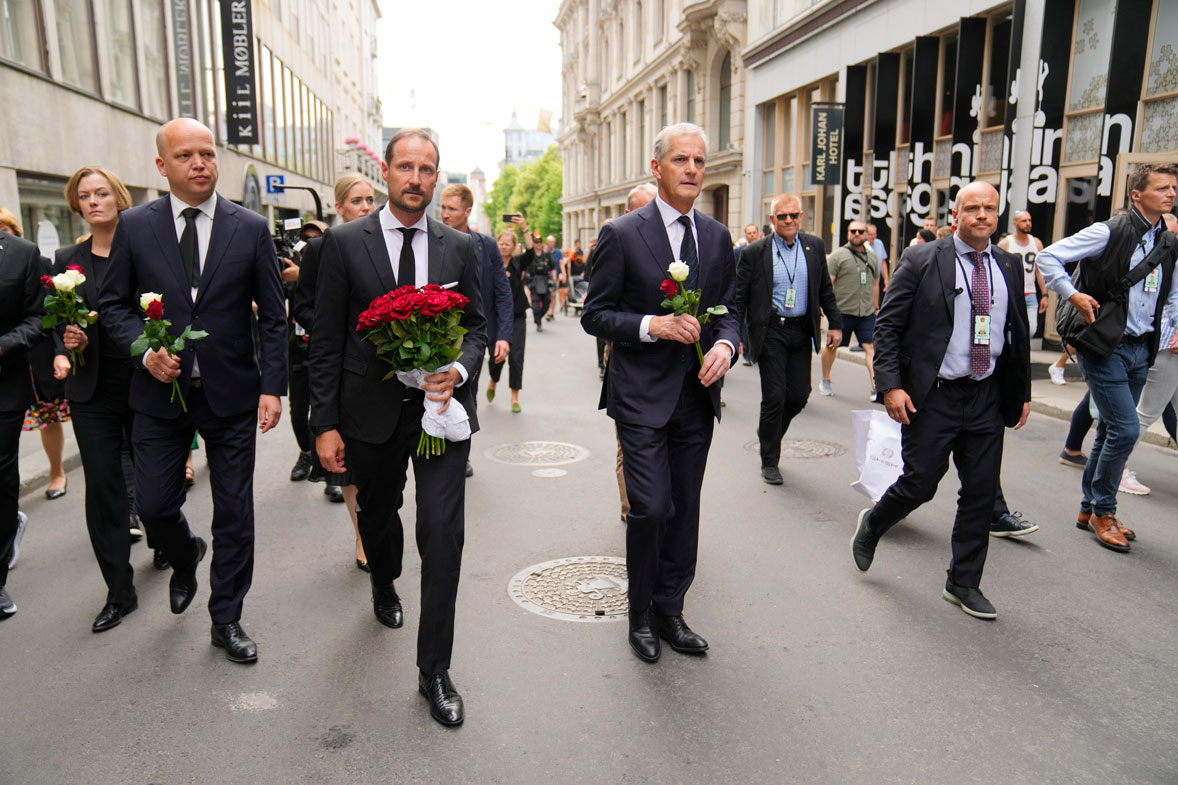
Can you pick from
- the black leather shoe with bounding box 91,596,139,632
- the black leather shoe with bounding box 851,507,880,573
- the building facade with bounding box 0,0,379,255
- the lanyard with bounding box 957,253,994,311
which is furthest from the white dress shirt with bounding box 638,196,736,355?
the building facade with bounding box 0,0,379,255

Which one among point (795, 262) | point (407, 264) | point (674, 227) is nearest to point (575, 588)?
point (674, 227)

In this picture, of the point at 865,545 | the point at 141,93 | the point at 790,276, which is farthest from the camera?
the point at 141,93

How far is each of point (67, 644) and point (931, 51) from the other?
732 inches

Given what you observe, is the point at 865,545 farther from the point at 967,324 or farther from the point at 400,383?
the point at 400,383

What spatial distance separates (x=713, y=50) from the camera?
106 ft

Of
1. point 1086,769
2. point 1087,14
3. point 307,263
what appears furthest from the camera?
point 1087,14

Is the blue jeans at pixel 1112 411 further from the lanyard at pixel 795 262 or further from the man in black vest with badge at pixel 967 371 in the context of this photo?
the lanyard at pixel 795 262

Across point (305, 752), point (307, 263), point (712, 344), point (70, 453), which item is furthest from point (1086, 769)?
point (70, 453)

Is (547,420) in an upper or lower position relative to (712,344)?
lower

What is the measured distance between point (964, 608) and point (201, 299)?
3843 millimetres

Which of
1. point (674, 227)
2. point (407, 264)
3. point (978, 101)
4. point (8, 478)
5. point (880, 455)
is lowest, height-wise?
point (880, 455)

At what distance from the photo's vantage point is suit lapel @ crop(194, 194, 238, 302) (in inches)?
152

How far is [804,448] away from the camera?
8.16 m

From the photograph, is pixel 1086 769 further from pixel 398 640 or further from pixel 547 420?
pixel 547 420
